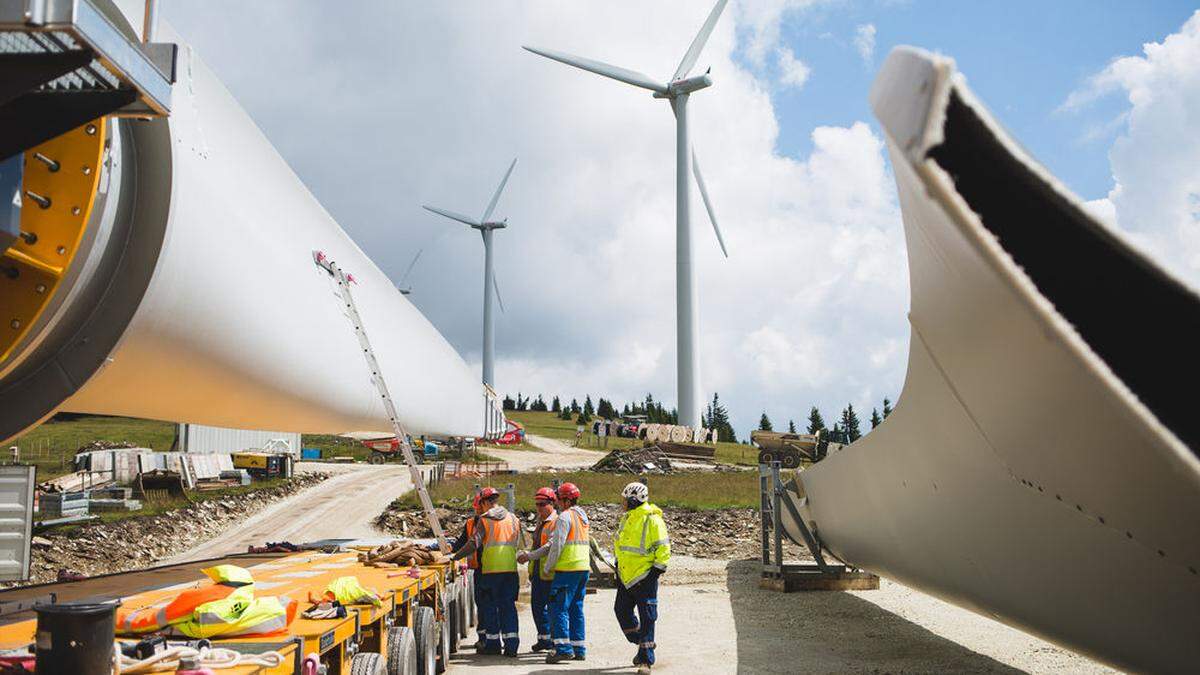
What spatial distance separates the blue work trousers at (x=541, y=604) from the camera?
30.6 feet

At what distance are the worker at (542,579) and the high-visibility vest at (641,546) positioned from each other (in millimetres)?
1111

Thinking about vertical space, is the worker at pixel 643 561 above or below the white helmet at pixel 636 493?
below

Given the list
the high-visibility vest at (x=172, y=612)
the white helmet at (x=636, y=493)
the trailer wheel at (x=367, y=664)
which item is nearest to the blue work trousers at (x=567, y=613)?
the white helmet at (x=636, y=493)


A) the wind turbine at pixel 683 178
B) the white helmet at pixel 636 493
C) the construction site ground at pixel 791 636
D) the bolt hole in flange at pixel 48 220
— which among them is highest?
the wind turbine at pixel 683 178

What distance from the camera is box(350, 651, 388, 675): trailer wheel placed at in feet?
18.1

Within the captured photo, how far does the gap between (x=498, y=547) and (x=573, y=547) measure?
771mm

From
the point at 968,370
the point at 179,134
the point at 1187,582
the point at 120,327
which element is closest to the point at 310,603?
the point at 120,327

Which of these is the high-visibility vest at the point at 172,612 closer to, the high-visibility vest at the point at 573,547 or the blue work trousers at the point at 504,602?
the blue work trousers at the point at 504,602

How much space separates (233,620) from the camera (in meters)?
4.45

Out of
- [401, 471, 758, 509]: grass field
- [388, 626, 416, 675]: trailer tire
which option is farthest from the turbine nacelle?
[388, 626, 416, 675]: trailer tire

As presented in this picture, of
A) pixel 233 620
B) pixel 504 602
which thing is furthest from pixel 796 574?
pixel 233 620

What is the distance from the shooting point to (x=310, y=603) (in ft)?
18.3

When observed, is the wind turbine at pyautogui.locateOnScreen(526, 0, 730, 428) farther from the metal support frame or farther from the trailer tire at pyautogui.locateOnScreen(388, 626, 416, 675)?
the trailer tire at pyautogui.locateOnScreen(388, 626, 416, 675)

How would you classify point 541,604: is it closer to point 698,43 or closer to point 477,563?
point 477,563
